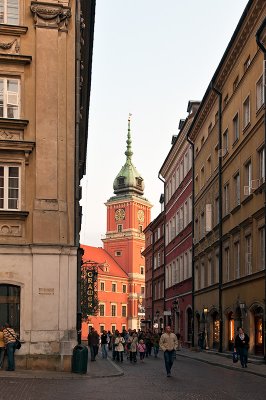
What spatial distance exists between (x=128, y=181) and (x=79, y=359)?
12763cm

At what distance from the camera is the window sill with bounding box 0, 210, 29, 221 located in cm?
2309

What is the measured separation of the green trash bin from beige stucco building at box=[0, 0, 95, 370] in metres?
0.58

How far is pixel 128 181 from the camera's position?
490 feet

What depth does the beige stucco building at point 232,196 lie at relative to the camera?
104ft

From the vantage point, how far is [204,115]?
46375 mm

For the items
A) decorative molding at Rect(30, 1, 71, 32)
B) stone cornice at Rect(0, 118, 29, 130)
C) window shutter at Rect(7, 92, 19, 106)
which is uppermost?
decorative molding at Rect(30, 1, 71, 32)

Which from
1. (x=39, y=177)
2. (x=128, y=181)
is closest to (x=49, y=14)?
(x=39, y=177)

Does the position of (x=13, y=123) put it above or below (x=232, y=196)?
above

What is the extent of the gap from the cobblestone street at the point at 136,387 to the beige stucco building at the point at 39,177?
2175mm

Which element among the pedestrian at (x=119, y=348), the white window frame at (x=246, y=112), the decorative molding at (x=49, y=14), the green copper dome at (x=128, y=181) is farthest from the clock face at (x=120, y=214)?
Result: the decorative molding at (x=49, y=14)

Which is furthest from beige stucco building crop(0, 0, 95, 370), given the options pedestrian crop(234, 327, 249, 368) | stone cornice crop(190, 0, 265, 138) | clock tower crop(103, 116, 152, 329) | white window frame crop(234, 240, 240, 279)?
clock tower crop(103, 116, 152, 329)

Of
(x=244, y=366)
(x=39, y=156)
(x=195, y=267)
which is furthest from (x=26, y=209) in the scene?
(x=195, y=267)

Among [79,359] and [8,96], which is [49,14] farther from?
[79,359]

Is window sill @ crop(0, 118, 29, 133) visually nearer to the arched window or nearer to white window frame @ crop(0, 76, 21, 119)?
white window frame @ crop(0, 76, 21, 119)
